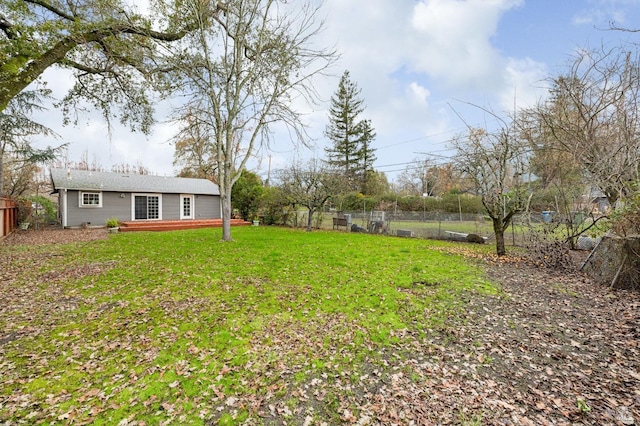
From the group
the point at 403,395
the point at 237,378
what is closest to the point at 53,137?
the point at 237,378

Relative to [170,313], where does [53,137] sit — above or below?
above

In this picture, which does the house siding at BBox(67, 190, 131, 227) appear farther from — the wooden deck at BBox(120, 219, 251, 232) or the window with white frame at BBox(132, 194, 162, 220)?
the wooden deck at BBox(120, 219, 251, 232)

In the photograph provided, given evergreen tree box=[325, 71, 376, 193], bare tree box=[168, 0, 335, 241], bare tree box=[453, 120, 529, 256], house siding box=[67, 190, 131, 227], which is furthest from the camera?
evergreen tree box=[325, 71, 376, 193]

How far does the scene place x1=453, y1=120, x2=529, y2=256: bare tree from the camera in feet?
26.9

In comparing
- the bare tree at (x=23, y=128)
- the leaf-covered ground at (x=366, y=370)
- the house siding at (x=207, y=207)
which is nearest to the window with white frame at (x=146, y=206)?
the house siding at (x=207, y=207)

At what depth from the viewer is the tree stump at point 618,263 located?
507 centimetres

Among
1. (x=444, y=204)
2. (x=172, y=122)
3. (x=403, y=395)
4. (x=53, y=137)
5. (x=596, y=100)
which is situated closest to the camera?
(x=403, y=395)

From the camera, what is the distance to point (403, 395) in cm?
248

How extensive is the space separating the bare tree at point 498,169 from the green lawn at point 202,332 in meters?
2.73

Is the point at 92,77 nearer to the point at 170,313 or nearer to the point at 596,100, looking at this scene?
the point at 170,313

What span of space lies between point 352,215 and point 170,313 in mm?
14415

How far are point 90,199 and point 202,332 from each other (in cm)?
1602

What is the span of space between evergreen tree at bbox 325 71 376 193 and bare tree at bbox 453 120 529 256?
78.6 feet

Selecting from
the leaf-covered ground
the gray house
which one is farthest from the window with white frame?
the leaf-covered ground
